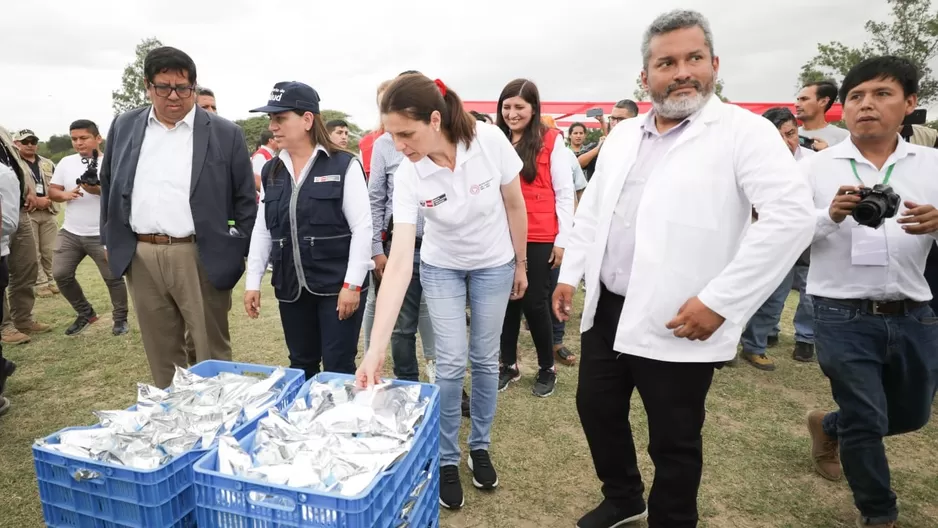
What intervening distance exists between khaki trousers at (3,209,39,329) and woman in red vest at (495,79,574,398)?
15.2ft

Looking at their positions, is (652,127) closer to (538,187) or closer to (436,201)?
(436,201)

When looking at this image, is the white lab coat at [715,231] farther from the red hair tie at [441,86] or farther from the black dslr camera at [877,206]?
the red hair tie at [441,86]

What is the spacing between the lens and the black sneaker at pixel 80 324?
5.00m

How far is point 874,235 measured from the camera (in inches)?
85.2

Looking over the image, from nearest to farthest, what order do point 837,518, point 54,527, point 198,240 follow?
point 54,527
point 837,518
point 198,240

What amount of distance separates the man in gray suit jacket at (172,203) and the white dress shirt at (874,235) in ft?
9.35

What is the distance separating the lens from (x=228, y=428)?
5.45 ft

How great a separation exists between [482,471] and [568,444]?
655 mm

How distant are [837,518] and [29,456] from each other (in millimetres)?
4056

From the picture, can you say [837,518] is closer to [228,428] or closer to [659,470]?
[659,470]

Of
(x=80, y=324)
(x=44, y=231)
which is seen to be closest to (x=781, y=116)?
(x=80, y=324)

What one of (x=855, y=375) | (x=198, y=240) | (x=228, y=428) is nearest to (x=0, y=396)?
(x=198, y=240)

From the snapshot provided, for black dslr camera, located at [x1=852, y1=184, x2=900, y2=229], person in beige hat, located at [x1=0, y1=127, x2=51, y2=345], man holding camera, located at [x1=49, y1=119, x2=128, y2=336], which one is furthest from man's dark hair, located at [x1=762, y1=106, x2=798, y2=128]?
person in beige hat, located at [x1=0, y1=127, x2=51, y2=345]

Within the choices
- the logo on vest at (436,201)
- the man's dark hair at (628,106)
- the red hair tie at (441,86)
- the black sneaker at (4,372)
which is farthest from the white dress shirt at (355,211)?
the man's dark hair at (628,106)
